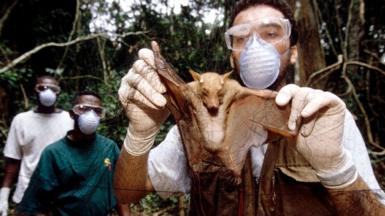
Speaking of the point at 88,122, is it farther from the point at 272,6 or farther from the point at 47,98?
the point at 47,98

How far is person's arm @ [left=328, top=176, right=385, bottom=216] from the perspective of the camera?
0.71m

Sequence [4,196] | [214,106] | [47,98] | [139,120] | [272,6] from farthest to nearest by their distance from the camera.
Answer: [47,98] → [4,196] → [272,6] → [139,120] → [214,106]

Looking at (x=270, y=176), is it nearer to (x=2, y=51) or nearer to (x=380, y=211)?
(x=380, y=211)

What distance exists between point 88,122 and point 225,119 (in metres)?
1.12

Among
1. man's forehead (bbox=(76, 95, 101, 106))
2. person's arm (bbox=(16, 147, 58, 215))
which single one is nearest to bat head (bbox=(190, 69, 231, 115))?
person's arm (bbox=(16, 147, 58, 215))

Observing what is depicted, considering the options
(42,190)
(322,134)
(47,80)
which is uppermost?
(322,134)

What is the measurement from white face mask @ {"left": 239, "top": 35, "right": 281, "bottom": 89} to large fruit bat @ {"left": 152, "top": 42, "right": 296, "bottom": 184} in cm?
4

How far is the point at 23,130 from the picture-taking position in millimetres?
2828

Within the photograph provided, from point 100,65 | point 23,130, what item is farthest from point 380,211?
point 23,130

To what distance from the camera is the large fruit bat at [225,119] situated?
649mm

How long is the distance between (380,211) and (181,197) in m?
0.34

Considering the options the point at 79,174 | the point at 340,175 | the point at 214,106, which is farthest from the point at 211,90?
the point at 79,174

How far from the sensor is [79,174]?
1.28 meters

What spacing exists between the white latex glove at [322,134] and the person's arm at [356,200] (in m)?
0.01
